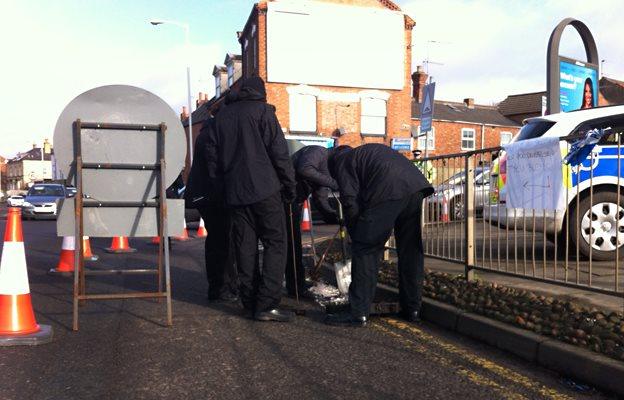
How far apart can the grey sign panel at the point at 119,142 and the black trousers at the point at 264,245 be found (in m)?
0.79

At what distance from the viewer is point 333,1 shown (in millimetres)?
30172

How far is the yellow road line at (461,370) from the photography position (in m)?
3.21

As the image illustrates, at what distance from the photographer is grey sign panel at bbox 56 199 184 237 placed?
490cm

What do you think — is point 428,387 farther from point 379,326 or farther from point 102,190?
point 102,190

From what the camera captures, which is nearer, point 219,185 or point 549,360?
point 549,360

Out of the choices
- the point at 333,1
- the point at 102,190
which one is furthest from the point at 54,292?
the point at 333,1

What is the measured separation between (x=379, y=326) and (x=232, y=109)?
2.29 meters

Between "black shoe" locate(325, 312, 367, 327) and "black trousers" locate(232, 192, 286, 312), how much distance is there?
501 mm

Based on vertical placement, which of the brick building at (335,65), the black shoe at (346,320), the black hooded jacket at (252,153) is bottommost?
the black shoe at (346,320)

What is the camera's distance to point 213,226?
233 inches

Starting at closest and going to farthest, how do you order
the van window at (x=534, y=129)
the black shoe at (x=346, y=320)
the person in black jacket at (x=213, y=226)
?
the black shoe at (x=346, y=320) < the person in black jacket at (x=213, y=226) < the van window at (x=534, y=129)

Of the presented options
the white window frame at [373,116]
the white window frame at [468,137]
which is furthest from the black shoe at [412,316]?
the white window frame at [468,137]

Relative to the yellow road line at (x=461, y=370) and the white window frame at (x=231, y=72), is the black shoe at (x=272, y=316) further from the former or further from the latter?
the white window frame at (x=231, y=72)

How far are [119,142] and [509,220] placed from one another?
3.68m
